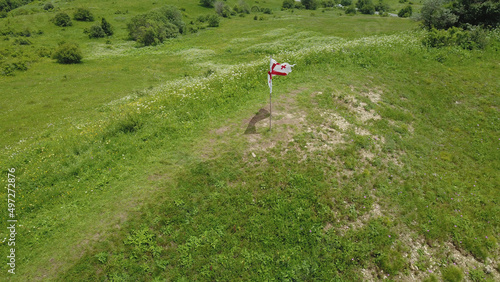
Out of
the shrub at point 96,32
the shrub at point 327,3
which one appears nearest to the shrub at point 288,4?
the shrub at point 327,3

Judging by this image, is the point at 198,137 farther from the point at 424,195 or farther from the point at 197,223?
the point at 424,195

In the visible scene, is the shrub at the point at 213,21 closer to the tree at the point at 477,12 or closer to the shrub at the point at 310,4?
the shrub at the point at 310,4

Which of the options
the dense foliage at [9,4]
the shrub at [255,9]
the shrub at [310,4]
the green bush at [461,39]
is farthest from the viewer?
the shrub at [310,4]

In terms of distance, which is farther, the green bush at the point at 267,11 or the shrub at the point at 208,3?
the shrub at the point at 208,3

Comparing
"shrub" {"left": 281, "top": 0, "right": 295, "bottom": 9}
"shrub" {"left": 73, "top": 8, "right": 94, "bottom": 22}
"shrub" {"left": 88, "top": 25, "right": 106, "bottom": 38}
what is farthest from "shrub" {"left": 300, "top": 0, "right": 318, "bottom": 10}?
"shrub" {"left": 73, "top": 8, "right": 94, "bottom": 22}

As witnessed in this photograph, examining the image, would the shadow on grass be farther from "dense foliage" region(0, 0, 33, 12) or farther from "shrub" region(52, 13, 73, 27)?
"dense foliage" region(0, 0, 33, 12)

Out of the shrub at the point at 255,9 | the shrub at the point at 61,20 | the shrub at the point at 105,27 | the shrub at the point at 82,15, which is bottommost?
the shrub at the point at 105,27

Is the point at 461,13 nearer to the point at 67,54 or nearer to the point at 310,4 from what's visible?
the point at 67,54

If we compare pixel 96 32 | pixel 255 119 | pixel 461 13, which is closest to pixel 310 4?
pixel 96 32
